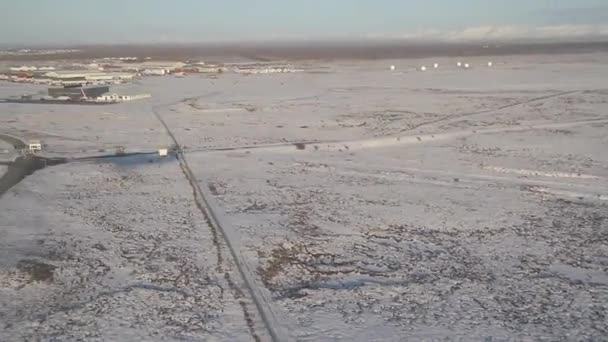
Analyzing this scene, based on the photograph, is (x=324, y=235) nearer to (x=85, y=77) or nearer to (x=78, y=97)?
(x=78, y=97)

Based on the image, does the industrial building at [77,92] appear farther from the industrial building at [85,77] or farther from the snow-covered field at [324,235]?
the snow-covered field at [324,235]

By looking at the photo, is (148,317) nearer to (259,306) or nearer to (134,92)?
(259,306)

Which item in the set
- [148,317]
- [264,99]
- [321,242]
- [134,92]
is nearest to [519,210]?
[321,242]

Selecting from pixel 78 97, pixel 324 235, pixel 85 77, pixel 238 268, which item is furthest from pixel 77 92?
pixel 238 268

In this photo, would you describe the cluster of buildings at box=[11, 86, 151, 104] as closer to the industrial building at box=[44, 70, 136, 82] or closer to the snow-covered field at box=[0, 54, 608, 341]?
the industrial building at box=[44, 70, 136, 82]

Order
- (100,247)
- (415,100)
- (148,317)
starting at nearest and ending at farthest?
(148,317) → (100,247) → (415,100)

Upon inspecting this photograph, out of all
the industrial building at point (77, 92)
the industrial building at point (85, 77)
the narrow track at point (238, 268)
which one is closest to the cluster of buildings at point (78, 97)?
the industrial building at point (77, 92)

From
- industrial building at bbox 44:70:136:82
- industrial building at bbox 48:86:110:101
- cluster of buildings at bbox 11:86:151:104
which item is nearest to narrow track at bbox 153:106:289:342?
cluster of buildings at bbox 11:86:151:104
